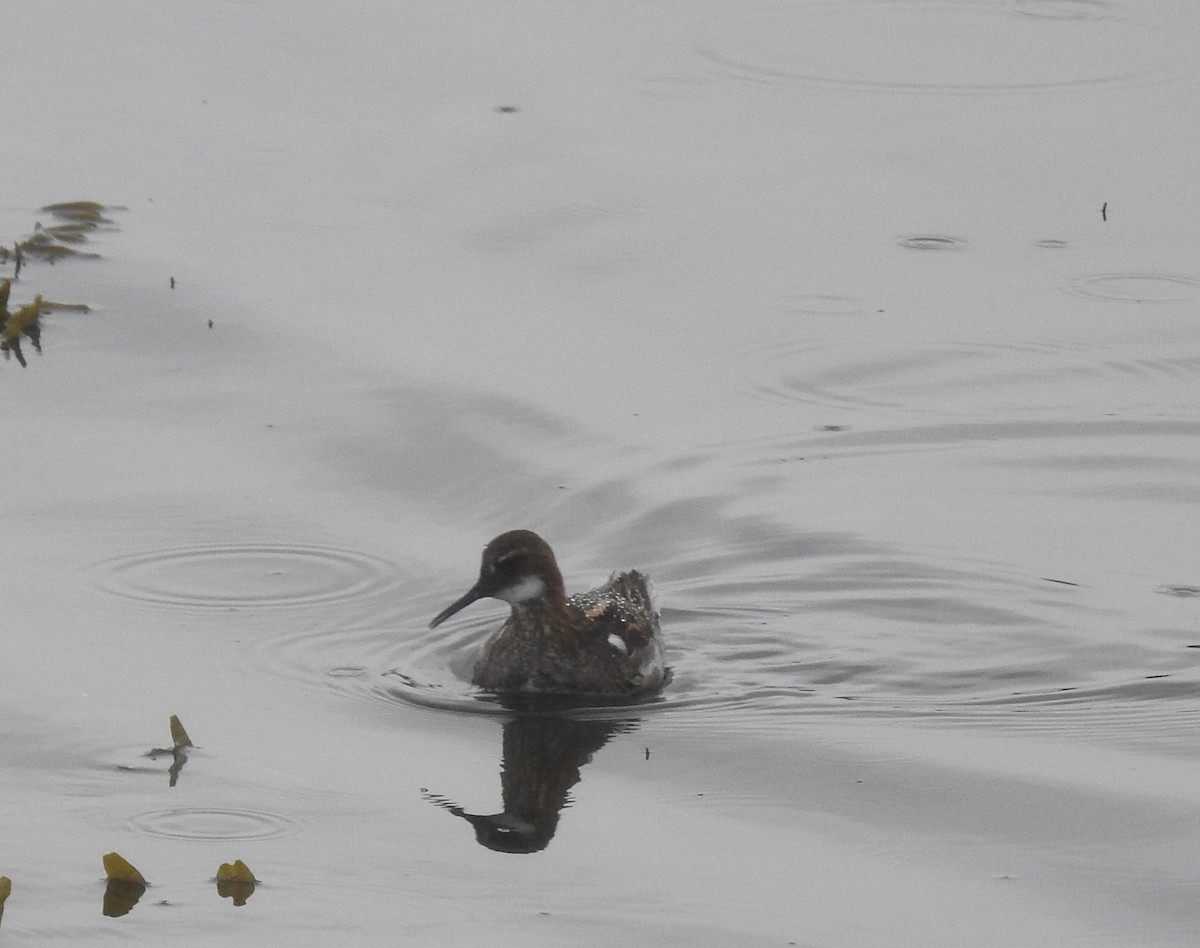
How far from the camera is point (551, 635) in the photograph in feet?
34.8

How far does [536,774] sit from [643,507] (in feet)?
10.6

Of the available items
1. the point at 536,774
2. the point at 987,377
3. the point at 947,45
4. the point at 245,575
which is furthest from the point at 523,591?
the point at 947,45

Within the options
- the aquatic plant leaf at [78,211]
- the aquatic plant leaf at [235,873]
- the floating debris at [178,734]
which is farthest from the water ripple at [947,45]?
the aquatic plant leaf at [235,873]

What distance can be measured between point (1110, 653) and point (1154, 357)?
4.30 m

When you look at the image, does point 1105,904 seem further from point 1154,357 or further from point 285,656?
point 1154,357

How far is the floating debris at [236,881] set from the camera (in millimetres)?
7711

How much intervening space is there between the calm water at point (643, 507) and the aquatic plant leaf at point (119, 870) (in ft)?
0.46

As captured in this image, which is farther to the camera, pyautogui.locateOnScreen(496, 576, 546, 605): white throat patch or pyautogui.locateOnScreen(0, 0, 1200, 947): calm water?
pyautogui.locateOnScreen(496, 576, 546, 605): white throat patch

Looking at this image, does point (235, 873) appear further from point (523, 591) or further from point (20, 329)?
point (20, 329)

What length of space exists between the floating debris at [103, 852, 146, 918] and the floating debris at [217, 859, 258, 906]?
26cm

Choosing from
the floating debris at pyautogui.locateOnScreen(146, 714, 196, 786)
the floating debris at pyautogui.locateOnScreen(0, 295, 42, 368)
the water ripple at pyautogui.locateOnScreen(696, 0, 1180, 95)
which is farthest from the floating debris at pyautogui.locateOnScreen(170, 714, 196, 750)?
the water ripple at pyautogui.locateOnScreen(696, 0, 1180, 95)

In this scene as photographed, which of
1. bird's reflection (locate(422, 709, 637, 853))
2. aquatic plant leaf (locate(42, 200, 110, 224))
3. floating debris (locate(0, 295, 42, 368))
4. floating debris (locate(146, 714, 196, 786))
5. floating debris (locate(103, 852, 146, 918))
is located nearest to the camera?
floating debris (locate(103, 852, 146, 918))

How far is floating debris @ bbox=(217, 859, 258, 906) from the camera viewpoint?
771 centimetres

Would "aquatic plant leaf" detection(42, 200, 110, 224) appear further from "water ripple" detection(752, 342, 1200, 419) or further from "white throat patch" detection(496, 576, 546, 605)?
"white throat patch" detection(496, 576, 546, 605)
